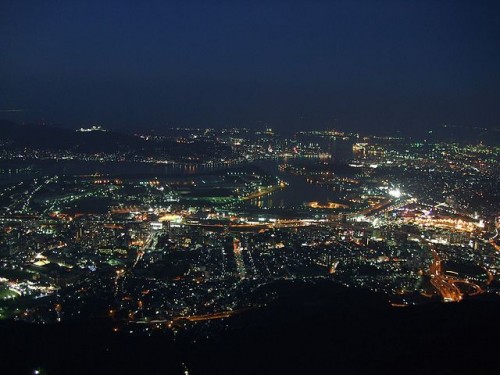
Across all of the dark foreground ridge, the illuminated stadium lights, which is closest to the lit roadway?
the dark foreground ridge

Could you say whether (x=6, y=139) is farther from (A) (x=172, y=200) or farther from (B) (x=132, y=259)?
(B) (x=132, y=259)

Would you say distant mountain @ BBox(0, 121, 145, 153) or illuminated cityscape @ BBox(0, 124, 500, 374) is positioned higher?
distant mountain @ BBox(0, 121, 145, 153)

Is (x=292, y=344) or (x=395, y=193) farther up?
(x=395, y=193)

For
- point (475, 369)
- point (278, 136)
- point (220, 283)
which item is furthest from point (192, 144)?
point (475, 369)

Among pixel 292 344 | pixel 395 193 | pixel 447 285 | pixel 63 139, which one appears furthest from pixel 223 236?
pixel 63 139

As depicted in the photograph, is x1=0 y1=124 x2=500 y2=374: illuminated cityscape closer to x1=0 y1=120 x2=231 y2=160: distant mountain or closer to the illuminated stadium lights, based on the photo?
the illuminated stadium lights

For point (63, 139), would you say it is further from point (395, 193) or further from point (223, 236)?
point (223, 236)

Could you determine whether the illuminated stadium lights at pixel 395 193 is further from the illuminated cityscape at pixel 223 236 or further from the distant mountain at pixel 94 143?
the distant mountain at pixel 94 143

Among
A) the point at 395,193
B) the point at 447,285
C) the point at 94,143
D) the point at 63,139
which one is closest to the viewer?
the point at 447,285
